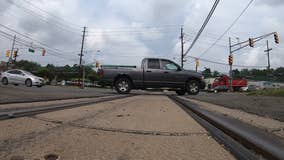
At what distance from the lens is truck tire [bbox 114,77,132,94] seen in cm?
1224

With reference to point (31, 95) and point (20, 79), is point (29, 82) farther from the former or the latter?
point (31, 95)

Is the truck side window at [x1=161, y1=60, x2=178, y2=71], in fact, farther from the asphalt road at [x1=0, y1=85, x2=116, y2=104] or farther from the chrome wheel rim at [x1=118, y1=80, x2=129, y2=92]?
the asphalt road at [x1=0, y1=85, x2=116, y2=104]

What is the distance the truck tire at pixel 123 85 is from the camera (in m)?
12.2

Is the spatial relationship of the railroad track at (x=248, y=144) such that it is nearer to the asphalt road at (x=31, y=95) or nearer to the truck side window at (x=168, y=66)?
the asphalt road at (x=31, y=95)

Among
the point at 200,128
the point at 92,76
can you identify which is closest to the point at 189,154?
the point at 200,128

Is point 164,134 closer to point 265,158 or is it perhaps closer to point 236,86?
point 265,158

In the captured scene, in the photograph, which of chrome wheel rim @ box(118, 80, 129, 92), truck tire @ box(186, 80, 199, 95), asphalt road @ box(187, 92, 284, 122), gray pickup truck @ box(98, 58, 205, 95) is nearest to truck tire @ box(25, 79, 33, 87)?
gray pickup truck @ box(98, 58, 205, 95)

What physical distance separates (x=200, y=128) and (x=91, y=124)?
4.34 ft

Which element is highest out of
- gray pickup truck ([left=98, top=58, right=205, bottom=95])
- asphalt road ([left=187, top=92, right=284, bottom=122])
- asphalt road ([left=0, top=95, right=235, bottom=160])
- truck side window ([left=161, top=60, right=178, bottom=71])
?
truck side window ([left=161, top=60, right=178, bottom=71])

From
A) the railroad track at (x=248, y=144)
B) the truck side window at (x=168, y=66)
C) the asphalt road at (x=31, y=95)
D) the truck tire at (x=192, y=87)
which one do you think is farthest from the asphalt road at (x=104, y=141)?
the truck tire at (x=192, y=87)

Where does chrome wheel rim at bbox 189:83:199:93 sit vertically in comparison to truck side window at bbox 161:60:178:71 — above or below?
below

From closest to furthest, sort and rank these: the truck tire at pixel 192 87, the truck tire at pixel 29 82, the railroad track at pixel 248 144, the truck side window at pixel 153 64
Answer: the railroad track at pixel 248 144 < the truck side window at pixel 153 64 < the truck tire at pixel 192 87 < the truck tire at pixel 29 82

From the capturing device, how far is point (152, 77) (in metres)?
12.6

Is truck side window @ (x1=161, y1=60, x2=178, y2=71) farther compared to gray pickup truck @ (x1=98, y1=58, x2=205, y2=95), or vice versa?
truck side window @ (x1=161, y1=60, x2=178, y2=71)
